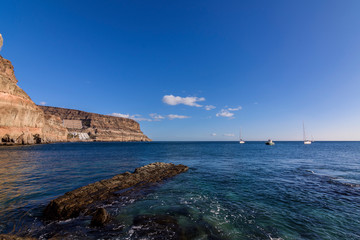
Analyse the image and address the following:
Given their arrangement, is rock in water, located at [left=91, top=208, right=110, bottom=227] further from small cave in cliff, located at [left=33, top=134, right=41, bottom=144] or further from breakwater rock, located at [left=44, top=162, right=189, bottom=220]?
small cave in cliff, located at [left=33, top=134, right=41, bottom=144]

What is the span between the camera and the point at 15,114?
2442 inches

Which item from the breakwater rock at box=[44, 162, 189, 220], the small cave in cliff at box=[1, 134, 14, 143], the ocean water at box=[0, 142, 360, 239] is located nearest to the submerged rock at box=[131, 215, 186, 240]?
the ocean water at box=[0, 142, 360, 239]

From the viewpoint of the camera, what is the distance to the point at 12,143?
63094mm

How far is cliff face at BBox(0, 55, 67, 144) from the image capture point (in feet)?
189

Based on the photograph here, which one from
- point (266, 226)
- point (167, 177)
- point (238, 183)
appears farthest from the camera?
point (167, 177)

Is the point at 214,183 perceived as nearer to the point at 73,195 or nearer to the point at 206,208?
the point at 206,208

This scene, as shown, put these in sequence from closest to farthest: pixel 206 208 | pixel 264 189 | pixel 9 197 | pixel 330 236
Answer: pixel 330 236
pixel 206 208
pixel 9 197
pixel 264 189

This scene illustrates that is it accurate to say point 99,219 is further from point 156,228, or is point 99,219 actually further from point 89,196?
point 89,196

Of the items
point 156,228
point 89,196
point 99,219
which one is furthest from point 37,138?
point 156,228

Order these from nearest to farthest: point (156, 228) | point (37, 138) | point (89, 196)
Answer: point (156, 228)
point (89, 196)
point (37, 138)

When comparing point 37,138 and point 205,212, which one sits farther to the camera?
point 37,138

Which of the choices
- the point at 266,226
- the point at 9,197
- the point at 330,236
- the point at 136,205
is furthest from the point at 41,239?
the point at 330,236

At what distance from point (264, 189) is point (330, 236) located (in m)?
8.05

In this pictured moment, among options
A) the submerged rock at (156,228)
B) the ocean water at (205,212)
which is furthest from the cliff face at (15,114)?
the submerged rock at (156,228)
